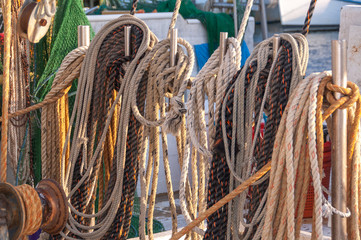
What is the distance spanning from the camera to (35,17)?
3.08 m

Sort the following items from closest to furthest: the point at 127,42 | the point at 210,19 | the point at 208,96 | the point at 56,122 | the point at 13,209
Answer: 1. the point at 13,209
2. the point at 208,96
3. the point at 127,42
4. the point at 56,122
5. the point at 210,19

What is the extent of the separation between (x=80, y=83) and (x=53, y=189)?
0.73 metres

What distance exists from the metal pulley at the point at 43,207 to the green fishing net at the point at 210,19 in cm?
904

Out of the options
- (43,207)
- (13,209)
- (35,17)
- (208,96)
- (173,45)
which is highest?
(35,17)

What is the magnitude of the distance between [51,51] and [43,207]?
8.06 ft

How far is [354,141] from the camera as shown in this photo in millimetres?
2117

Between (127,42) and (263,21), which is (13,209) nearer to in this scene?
(127,42)

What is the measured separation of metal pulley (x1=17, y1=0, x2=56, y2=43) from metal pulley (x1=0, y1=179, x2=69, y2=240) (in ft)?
3.23

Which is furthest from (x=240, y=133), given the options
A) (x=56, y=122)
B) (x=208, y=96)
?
(x=56, y=122)

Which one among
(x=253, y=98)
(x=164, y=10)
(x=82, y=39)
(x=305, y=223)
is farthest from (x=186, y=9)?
(x=253, y=98)

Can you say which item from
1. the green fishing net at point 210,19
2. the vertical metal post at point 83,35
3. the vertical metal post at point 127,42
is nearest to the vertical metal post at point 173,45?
the vertical metal post at point 127,42

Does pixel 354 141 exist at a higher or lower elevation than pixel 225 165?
higher

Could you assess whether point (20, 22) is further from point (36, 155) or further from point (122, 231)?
point (36, 155)

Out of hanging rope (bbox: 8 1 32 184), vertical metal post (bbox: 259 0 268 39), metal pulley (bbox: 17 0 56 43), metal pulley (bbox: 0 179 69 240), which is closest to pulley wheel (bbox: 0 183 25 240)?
metal pulley (bbox: 0 179 69 240)
